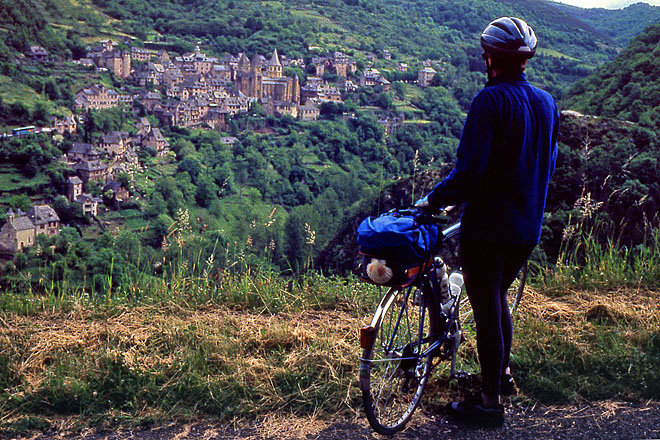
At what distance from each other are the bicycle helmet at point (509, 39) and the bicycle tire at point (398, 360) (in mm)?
816

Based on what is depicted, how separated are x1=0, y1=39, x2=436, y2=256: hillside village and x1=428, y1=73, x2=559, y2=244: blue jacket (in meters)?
38.4

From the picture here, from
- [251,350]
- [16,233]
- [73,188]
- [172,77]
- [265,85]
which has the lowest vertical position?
[73,188]

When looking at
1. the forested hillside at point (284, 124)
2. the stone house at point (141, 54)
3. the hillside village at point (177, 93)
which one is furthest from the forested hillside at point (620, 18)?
the stone house at point (141, 54)

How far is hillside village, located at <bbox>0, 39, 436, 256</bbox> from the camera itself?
44.1 metres

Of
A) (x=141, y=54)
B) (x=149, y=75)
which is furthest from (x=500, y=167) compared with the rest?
(x=141, y=54)

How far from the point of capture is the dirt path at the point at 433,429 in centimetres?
191

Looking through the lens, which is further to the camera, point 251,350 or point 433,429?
point 251,350

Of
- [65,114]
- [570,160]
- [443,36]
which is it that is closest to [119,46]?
[65,114]

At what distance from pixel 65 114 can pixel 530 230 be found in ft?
176

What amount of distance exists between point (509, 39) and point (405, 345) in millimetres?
1039

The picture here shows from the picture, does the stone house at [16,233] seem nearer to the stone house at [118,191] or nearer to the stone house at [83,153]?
the stone house at [118,191]

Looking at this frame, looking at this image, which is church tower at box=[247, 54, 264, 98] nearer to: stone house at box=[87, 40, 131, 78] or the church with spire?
the church with spire

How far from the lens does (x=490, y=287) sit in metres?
1.90

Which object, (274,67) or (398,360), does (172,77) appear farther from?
(398,360)
